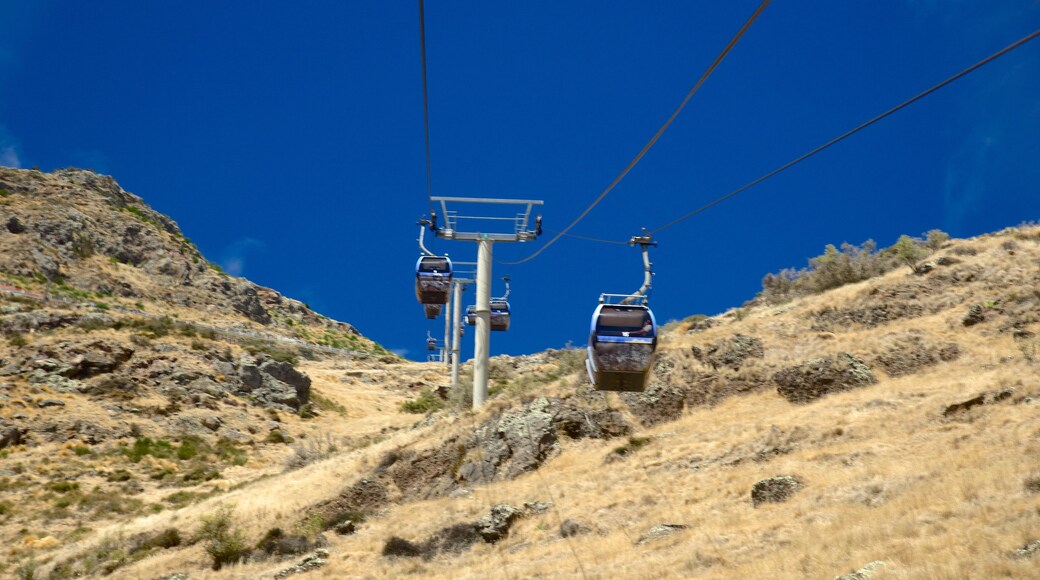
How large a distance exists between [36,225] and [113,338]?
147ft

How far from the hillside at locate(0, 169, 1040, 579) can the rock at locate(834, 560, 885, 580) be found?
2.5 inches

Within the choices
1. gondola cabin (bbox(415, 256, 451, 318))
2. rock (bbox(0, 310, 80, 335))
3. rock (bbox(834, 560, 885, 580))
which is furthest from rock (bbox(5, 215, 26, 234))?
rock (bbox(834, 560, 885, 580))

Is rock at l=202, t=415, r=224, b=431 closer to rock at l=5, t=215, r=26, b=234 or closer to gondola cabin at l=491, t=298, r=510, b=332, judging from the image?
gondola cabin at l=491, t=298, r=510, b=332

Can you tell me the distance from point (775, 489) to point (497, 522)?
7.57 metres

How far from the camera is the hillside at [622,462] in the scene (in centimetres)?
1381

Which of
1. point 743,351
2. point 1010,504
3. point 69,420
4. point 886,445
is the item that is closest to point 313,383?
point 69,420

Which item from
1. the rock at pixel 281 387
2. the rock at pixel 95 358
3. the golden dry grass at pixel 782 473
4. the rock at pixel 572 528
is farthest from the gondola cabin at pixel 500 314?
the rock at pixel 572 528

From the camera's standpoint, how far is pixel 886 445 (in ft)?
59.4

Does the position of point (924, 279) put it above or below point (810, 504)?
above

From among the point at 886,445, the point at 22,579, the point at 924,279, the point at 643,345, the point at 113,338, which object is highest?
the point at 113,338

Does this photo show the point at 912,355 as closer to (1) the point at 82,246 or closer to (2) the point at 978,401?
(2) the point at 978,401

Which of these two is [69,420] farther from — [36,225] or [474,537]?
[36,225]

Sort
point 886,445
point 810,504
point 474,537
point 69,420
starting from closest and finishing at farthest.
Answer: point 810,504, point 886,445, point 474,537, point 69,420

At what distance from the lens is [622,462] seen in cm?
2342
